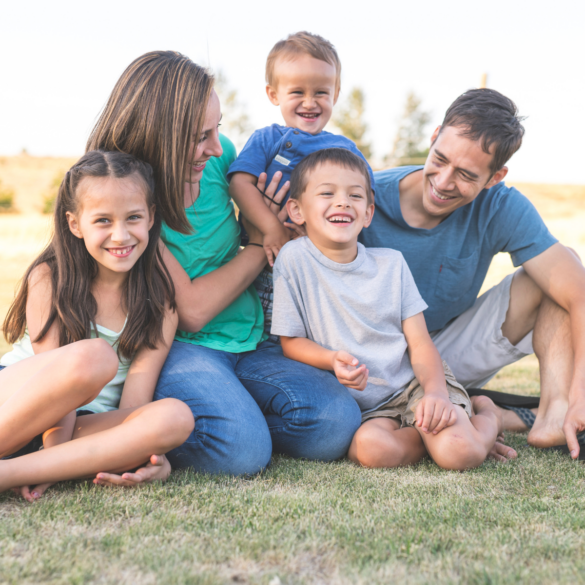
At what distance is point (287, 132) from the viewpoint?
299 cm

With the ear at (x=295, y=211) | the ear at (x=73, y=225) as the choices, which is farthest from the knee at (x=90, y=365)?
the ear at (x=295, y=211)

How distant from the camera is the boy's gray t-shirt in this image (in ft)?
8.34

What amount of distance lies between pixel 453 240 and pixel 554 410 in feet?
3.12

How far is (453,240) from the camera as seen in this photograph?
302cm

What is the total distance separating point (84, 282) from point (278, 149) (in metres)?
1.22

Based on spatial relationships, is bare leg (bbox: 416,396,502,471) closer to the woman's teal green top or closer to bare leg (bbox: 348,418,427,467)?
bare leg (bbox: 348,418,427,467)

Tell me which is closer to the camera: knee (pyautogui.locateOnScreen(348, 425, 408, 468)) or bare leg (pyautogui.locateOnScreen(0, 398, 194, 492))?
bare leg (pyautogui.locateOnScreen(0, 398, 194, 492))

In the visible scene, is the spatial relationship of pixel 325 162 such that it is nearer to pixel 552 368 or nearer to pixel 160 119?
pixel 160 119

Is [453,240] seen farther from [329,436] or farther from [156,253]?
[156,253]

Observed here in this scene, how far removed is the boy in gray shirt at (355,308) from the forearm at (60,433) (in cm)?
91

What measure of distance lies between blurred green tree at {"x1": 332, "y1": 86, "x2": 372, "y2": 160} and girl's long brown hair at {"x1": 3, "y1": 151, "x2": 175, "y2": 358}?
33.3m

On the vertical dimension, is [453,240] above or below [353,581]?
above

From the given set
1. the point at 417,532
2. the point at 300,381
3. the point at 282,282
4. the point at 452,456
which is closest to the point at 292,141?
→ the point at 282,282

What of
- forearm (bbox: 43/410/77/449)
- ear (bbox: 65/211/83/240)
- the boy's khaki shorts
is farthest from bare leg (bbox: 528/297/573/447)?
ear (bbox: 65/211/83/240)
